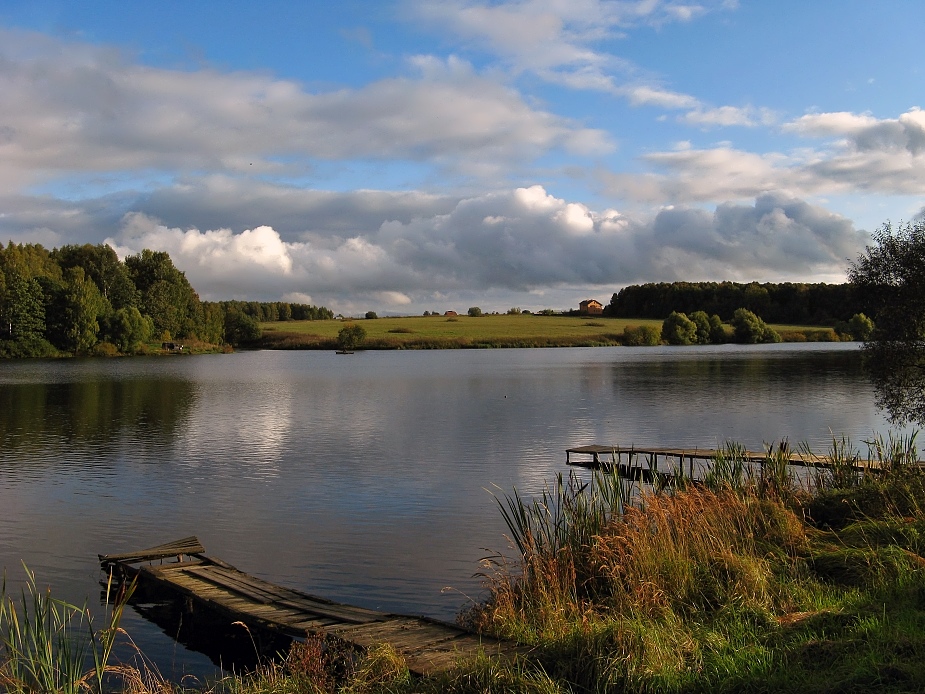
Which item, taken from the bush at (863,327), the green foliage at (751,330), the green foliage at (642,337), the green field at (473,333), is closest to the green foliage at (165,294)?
the green field at (473,333)

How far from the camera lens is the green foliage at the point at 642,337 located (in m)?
150

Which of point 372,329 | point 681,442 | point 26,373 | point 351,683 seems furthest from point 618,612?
point 372,329

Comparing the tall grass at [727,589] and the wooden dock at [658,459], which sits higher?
the tall grass at [727,589]

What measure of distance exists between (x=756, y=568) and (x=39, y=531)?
50.0 feet

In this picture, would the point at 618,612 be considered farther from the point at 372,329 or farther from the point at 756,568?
the point at 372,329

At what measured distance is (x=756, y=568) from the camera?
31.9 feet

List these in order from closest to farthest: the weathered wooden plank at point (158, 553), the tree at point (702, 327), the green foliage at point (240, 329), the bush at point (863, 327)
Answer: the weathered wooden plank at point (158, 553) < the bush at point (863, 327) < the tree at point (702, 327) < the green foliage at point (240, 329)

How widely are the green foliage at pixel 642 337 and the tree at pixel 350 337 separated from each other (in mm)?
50927

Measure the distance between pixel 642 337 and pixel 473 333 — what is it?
108 ft

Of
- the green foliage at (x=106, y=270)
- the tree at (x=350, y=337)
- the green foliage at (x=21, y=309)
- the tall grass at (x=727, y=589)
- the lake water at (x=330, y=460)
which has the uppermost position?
the green foliage at (x=106, y=270)

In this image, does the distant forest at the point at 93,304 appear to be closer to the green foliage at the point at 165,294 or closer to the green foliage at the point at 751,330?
the green foliage at the point at 165,294

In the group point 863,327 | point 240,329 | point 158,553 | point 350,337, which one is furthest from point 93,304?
point 158,553

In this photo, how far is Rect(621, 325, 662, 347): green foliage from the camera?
491ft

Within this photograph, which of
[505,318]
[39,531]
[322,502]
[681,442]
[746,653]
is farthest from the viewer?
[505,318]
